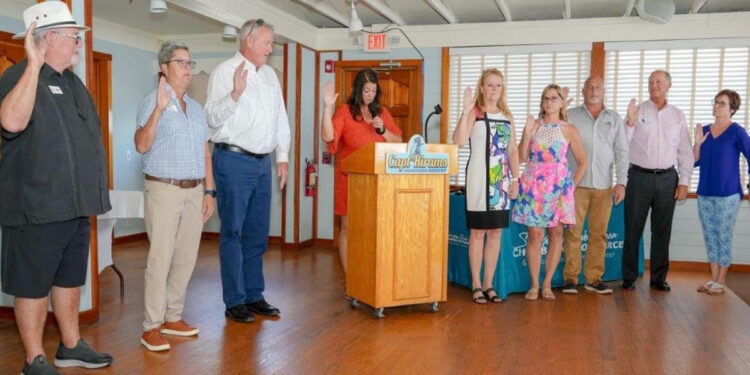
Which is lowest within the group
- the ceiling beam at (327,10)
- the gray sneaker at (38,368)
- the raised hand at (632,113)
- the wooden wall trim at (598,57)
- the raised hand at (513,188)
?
the gray sneaker at (38,368)

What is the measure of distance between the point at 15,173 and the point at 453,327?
97.4 inches

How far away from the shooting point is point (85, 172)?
2.74 metres

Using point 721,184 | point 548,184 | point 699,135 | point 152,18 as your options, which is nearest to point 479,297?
point 548,184

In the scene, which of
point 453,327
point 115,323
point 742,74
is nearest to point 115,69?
point 115,323

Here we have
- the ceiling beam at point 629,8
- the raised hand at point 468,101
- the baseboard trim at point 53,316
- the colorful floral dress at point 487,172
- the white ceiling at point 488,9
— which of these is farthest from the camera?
the white ceiling at point 488,9

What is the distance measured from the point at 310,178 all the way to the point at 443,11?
2377mm

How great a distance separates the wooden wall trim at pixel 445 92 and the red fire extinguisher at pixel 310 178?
59.3 inches

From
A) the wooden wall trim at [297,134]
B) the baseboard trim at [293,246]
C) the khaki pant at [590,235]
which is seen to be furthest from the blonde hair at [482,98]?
the baseboard trim at [293,246]

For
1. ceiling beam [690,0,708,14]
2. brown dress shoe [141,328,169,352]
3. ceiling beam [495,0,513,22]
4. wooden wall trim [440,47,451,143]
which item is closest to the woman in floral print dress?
ceiling beam [495,0,513,22]

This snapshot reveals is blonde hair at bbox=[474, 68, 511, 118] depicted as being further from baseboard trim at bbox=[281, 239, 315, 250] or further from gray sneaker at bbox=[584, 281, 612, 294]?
baseboard trim at bbox=[281, 239, 315, 250]

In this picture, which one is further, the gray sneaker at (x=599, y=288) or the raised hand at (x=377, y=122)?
the gray sneaker at (x=599, y=288)

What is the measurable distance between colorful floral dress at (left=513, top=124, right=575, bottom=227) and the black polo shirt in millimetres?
2948

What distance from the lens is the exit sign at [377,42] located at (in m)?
7.01

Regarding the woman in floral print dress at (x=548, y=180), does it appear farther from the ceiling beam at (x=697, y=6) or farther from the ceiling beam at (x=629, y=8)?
the ceiling beam at (x=697, y=6)
